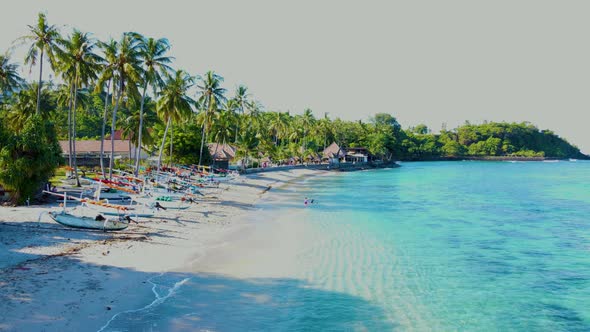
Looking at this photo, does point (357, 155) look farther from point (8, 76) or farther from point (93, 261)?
point (93, 261)

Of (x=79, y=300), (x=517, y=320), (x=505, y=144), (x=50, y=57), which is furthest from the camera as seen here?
(x=505, y=144)

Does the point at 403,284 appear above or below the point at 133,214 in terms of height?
below

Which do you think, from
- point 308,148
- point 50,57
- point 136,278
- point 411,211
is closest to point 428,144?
point 308,148

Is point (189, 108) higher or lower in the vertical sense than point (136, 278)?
higher

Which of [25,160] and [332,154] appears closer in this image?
[25,160]

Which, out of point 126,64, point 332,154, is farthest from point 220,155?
point 332,154

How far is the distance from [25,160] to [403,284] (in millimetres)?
22366

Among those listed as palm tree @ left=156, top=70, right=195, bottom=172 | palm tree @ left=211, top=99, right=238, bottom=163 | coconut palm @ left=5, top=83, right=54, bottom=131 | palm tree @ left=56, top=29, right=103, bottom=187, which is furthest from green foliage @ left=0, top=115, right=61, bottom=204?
palm tree @ left=211, top=99, right=238, bottom=163

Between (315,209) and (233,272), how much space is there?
1967 cm

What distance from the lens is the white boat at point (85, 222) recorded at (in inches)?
867

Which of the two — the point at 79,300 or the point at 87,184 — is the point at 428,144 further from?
the point at 79,300

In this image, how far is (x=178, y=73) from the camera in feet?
143

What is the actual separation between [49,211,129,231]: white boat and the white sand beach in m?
0.36

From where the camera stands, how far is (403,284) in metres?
17.7
